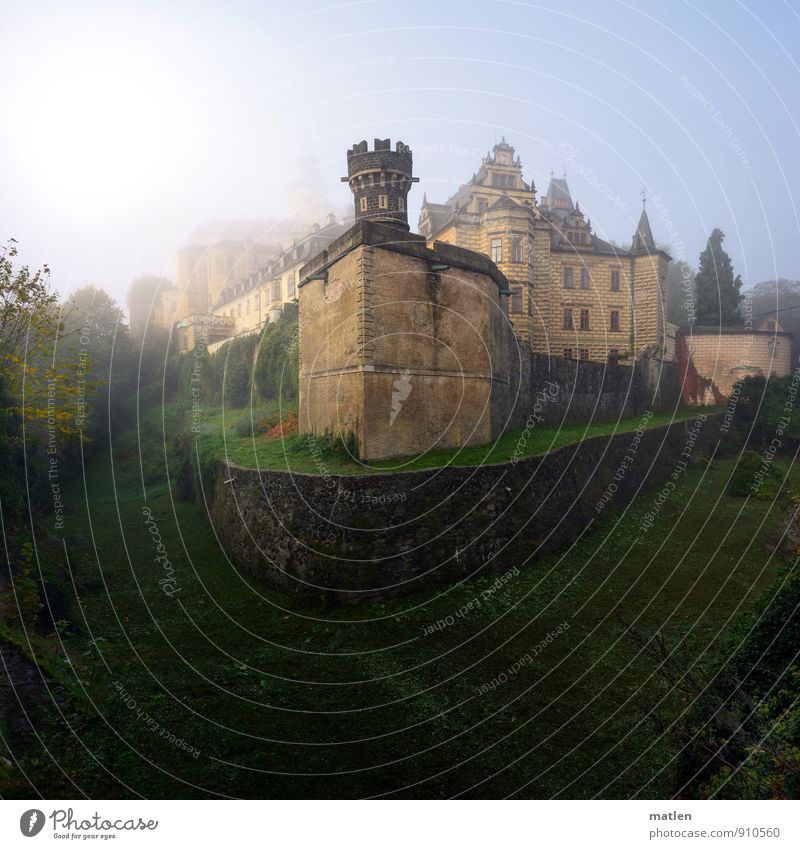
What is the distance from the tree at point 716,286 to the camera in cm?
4928

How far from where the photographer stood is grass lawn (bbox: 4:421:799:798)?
9.42 metres

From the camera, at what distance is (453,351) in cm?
2138

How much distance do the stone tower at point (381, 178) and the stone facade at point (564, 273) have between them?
566 inches

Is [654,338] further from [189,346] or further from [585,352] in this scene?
[189,346]

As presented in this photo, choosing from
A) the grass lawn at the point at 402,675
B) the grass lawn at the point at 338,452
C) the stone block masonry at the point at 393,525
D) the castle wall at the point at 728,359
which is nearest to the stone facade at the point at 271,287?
the grass lawn at the point at 338,452

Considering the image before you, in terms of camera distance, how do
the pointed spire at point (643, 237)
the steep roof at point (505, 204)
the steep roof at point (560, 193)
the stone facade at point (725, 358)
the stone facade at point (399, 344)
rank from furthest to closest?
the steep roof at point (560, 193) → the pointed spire at point (643, 237) → the stone facade at point (725, 358) → the steep roof at point (505, 204) → the stone facade at point (399, 344)

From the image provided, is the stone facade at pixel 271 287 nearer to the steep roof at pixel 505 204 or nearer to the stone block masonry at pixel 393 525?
the steep roof at pixel 505 204

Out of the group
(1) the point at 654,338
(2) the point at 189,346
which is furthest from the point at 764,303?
(2) the point at 189,346

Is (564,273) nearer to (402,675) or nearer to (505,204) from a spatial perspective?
(505,204)

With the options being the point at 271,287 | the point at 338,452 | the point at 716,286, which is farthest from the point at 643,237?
the point at 338,452

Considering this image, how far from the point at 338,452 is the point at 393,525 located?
390 centimetres

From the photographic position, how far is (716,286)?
1962 inches

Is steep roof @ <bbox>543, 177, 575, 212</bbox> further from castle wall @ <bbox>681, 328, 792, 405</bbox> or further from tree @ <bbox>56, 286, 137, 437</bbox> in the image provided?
tree @ <bbox>56, 286, 137, 437</bbox>
